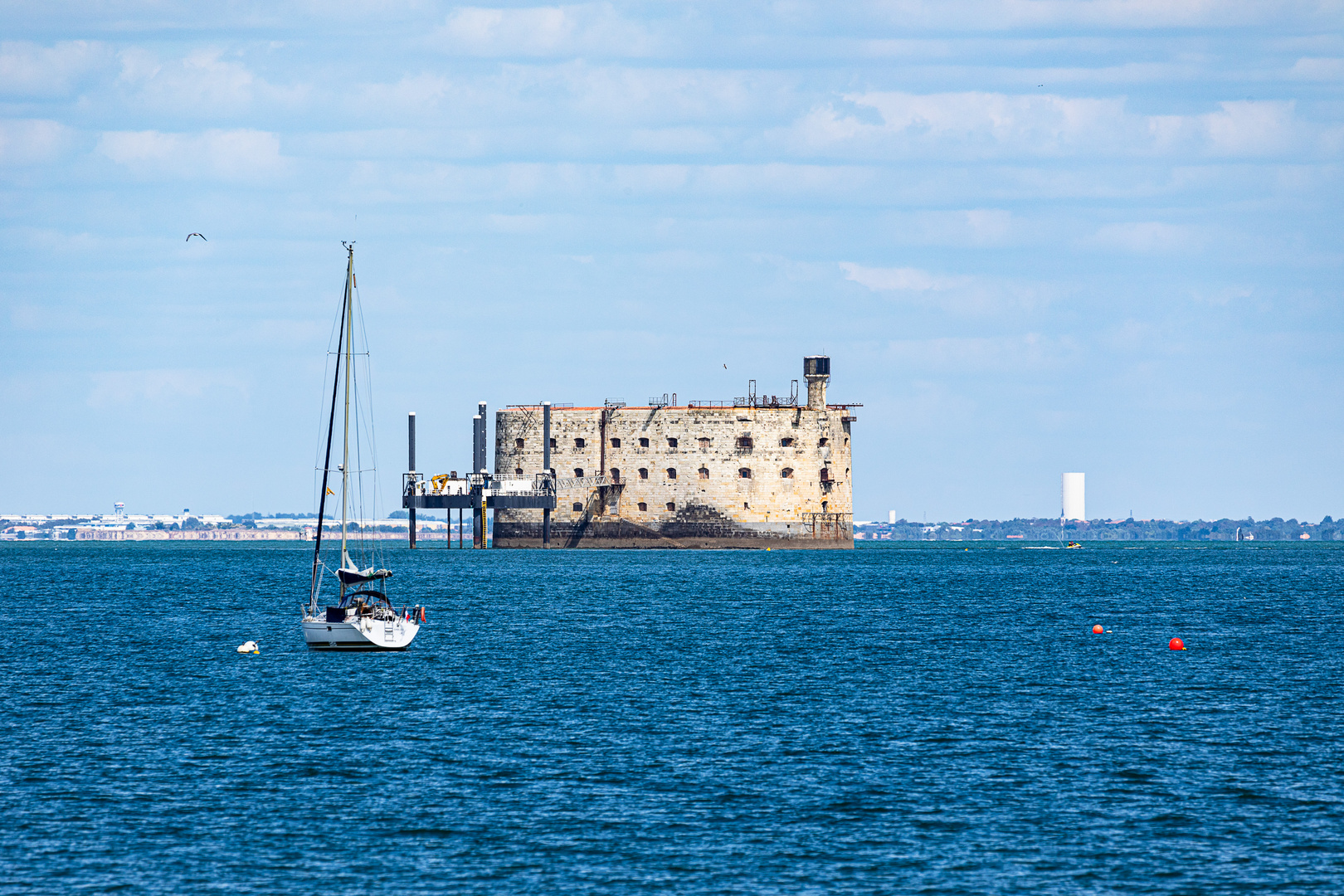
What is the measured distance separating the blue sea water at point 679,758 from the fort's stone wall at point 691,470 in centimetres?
6017

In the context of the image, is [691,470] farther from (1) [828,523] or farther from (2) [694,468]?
(1) [828,523]

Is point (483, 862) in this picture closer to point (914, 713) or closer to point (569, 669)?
point (914, 713)

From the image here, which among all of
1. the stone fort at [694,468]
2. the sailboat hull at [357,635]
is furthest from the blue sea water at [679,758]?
the stone fort at [694,468]

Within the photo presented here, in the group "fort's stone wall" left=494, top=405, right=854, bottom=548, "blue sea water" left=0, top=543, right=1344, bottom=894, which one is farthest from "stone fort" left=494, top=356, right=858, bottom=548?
"blue sea water" left=0, top=543, right=1344, bottom=894

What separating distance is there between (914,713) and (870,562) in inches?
3712

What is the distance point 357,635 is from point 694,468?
249 ft

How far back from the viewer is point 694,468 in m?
122

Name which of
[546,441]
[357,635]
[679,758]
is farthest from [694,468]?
[679,758]

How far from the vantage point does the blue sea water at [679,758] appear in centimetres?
2216

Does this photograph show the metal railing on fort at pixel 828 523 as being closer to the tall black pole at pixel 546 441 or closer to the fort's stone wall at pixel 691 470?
the fort's stone wall at pixel 691 470

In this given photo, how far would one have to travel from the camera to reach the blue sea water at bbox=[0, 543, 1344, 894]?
2216 centimetres

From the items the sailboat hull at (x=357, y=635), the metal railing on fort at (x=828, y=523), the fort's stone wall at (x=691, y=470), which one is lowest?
the sailboat hull at (x=357, y=635)

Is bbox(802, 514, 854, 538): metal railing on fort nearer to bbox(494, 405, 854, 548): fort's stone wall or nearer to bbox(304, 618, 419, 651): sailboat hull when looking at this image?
bbox(494, 405, 854, 548): fort's stone wall

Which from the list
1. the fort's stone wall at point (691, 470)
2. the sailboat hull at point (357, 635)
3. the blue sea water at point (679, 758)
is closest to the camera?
the blue sea water at point (679, 758)
